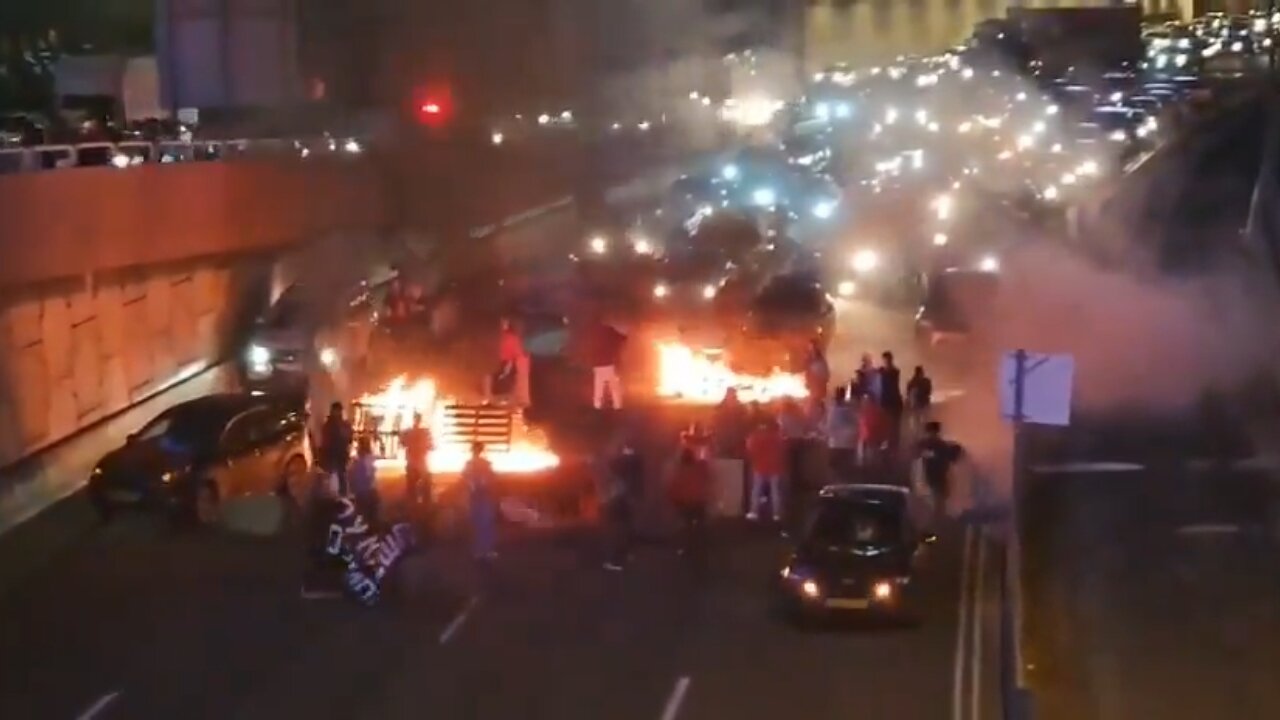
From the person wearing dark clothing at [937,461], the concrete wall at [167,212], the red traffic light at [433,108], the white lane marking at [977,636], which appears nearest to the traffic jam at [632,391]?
the person wearing dark clothing at [937,461]

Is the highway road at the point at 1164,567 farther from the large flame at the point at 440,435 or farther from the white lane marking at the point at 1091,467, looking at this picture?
the large flame at the point at 440,435

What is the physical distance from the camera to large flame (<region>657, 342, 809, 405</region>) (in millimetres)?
30000

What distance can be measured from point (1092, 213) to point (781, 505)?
24.4 m

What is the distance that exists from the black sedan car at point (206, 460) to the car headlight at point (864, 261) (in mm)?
21637

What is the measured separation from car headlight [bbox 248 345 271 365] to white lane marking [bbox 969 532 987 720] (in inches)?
515

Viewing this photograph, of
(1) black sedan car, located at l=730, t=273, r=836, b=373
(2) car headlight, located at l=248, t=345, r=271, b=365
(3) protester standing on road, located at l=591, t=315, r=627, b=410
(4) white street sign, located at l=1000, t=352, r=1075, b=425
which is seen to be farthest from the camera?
(1) black sedan car, located at l=730, t=273, r=836, b=373

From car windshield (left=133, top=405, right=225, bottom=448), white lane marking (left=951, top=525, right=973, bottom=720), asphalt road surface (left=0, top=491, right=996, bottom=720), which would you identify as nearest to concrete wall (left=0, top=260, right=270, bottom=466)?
car windshield (left=133, top=405, right=225, bottom=448)

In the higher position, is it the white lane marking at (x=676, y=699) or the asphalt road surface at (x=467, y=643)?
the asphalt road surface at (x=467, y=643)

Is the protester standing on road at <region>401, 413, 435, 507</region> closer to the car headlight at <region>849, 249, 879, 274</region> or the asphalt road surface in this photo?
the asphalt road surface

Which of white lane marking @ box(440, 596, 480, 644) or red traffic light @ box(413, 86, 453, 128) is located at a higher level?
red traffic light @ box(413, 86, 453, 128)

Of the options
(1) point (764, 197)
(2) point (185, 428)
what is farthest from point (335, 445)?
(1) point (764, 197)

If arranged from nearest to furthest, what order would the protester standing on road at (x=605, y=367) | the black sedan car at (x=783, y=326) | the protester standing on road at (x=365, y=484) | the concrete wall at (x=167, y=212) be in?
the protester standing on road at (x=365, y=484), the concrete wall at (x=167, y=212), the protester standing on road at (x=605, y=367), the black sedan car at (x=783, y=326)

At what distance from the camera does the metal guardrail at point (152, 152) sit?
2612 cm

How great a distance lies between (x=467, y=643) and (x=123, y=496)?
663cm
